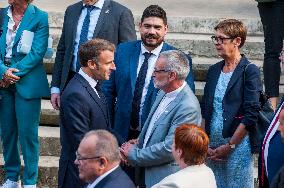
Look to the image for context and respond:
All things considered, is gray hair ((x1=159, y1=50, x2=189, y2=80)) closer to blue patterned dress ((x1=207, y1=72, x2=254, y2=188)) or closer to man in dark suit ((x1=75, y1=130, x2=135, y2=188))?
blue patterned dress ((x1=207, y1=72, x2=254, y2=188))

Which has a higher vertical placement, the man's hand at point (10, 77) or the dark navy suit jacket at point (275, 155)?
the man's hand at point (10, 77)

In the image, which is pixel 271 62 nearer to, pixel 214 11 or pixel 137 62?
pixel 137 62

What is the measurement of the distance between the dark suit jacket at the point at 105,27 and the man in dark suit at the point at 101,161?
244cm

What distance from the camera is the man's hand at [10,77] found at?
23.2 ft

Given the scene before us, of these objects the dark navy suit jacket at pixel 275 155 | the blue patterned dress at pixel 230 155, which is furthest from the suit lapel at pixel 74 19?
the dark navy suit jacket at pixel 275 155

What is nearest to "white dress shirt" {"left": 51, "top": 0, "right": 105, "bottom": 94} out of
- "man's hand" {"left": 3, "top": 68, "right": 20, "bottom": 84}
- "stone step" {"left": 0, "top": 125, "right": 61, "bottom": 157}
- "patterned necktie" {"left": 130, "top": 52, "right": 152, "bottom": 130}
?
"man's hand" {"left": 3, "top": 68, "right": 20, "bottom": 84}

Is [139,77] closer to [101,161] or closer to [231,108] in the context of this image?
[231,108]

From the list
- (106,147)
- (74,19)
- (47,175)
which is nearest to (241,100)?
(74,19)

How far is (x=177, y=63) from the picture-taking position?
5648 millimetres

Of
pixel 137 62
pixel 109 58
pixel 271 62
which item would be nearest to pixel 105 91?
pixel 137 62

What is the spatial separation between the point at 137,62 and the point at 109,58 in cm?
69

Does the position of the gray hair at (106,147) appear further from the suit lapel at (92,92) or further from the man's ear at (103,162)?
the suit lapel at (92,92)

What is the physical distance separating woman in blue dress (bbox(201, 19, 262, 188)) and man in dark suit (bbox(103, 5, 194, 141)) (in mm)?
259

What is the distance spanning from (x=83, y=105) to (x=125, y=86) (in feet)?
2.65
